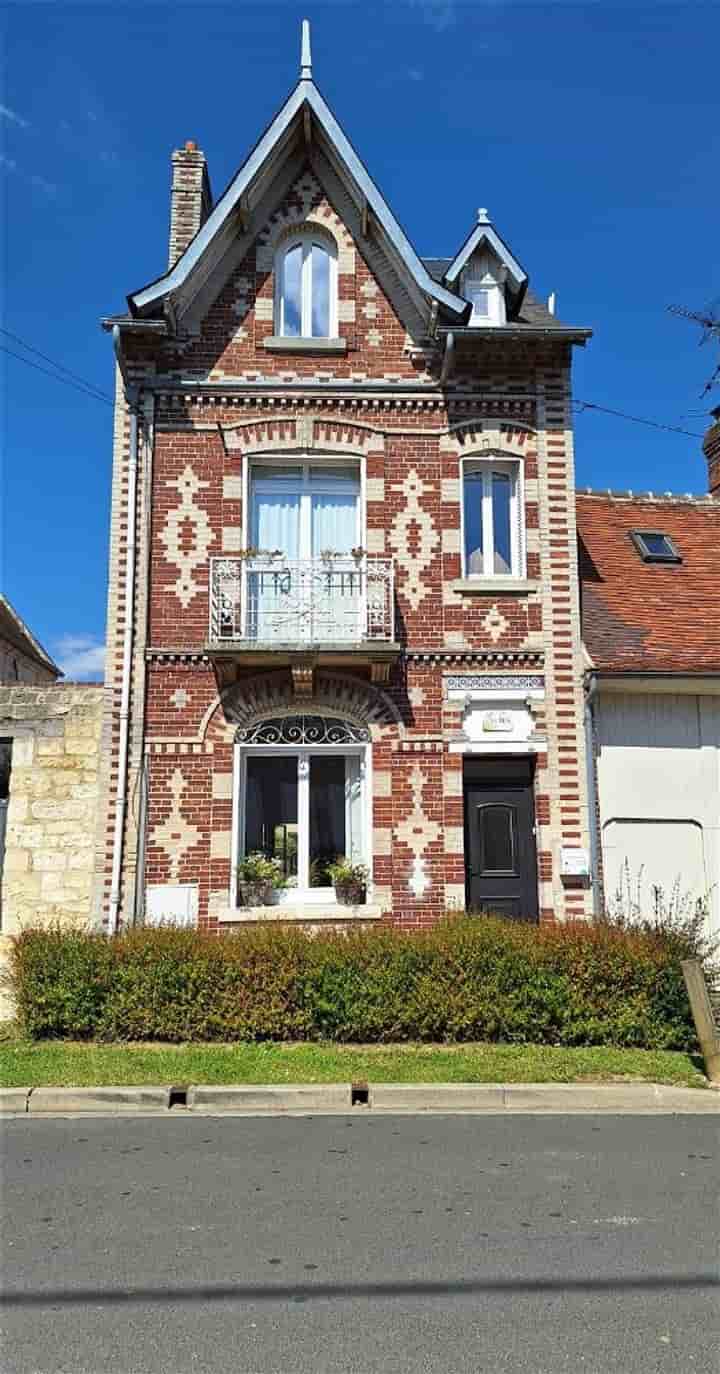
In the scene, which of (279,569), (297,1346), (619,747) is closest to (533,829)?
(619,747)

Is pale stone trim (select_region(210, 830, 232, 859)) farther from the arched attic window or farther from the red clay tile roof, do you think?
the arched attic window

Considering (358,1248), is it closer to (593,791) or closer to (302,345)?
(593,791)

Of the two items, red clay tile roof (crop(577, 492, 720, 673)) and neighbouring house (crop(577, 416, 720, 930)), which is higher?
red clay tile roof (crop(577, 492, 720, 673))

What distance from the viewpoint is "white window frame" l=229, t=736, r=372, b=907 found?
12.5m

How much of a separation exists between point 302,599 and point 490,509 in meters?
2.74

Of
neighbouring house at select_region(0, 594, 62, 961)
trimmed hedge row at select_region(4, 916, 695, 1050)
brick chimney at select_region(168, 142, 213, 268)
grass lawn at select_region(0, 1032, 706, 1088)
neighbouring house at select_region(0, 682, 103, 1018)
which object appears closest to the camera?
grass lawn at select_region(0, 1032, 706, 1088)

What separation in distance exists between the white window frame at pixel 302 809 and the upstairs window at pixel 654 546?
5.47 meters

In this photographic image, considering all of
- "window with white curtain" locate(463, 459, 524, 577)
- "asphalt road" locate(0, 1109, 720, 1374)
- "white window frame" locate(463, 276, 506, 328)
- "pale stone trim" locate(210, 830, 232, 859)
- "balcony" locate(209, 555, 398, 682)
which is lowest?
"asphalt road" locate(0, 1109, 720, 1374)

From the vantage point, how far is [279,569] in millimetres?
12688

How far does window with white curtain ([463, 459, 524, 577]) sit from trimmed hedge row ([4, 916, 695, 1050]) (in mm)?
5160

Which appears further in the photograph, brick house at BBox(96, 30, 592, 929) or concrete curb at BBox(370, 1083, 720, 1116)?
brick house at BBox(96, 30, 592, 929)

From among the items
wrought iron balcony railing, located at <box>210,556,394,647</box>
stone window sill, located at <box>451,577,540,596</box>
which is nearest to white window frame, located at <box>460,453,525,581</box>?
stone window sill, located at <box>451,577,540,596</box>

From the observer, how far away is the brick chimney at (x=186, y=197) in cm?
1461

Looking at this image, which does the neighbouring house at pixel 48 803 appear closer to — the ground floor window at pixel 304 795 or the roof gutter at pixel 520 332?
the ground floor window at pixel 304 795
